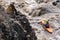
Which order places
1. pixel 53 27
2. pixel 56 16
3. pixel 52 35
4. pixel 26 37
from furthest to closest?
pixel 56 16
pixel 53 27
pixel 52 35
pixel 26 37

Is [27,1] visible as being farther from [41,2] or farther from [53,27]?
[53,27]

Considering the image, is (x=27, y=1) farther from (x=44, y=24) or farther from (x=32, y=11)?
(x=44, y=24)

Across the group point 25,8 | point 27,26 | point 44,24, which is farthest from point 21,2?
point 27,26

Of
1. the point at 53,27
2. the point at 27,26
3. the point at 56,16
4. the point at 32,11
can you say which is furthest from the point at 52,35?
the point at 27,26

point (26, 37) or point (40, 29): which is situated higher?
point (26, 37)

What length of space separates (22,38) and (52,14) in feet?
8.01

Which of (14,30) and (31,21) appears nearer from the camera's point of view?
(14,30)

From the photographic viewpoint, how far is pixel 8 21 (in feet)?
5.87

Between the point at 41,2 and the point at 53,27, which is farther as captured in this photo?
the point at 41,2

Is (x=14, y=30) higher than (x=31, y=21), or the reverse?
(x=14, y=30)

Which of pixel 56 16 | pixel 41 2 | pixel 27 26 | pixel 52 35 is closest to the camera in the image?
pixel 27 26

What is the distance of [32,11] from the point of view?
4250 mm

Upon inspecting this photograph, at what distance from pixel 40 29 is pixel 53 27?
0.30m

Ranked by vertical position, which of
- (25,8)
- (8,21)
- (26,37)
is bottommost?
(25,8)
